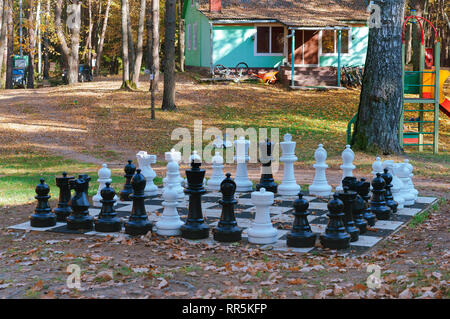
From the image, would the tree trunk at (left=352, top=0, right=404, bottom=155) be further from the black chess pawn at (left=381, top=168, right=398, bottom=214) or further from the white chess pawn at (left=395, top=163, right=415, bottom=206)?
the black chess pawn at (left=381, top=168, right=398, bottom=214)

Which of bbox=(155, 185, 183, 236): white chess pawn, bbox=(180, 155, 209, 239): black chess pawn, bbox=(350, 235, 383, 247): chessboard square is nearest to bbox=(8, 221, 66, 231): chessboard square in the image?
bbox=(155, 185, 183, 236): white chess pawn

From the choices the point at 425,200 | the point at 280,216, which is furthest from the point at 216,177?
the point at 425,200

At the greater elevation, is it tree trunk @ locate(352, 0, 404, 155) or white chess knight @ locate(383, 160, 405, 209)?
tree trunk @ locate(352, 0, 404, 155)

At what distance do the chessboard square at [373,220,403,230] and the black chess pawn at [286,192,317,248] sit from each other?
1159mm

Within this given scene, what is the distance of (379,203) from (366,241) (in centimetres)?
116

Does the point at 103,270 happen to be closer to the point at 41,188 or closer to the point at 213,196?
the point at 41,188

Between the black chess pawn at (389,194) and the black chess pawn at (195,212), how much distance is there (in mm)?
2428

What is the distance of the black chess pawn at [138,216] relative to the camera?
6672 millimetres

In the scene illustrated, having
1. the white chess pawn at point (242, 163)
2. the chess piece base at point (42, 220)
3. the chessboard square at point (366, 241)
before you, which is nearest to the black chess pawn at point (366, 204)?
the chessboard square at point (366, 241)

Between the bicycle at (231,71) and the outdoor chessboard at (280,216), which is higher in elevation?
the bicycle at (231,71)

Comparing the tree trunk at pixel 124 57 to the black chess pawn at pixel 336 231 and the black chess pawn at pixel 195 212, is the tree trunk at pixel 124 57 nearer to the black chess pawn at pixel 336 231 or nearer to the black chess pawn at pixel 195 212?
the black chess pawn at pixel 195 212

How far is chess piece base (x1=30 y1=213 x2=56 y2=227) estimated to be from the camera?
7205 mm

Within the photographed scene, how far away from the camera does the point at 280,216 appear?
750 cm

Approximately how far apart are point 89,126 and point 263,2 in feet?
53.4
